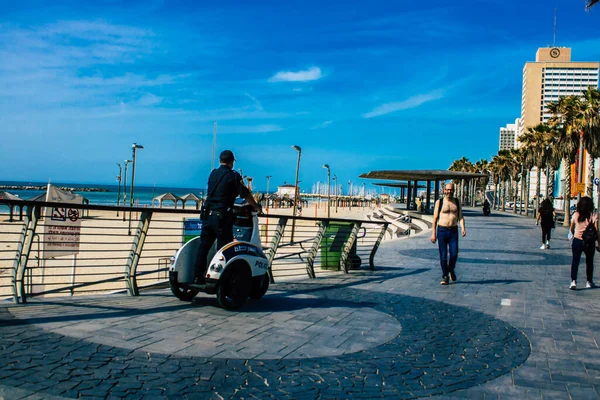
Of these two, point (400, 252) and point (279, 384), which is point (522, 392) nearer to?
point (279, 384)

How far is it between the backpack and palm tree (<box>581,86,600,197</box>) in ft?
90.2

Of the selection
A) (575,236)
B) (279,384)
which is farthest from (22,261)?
(575,236)

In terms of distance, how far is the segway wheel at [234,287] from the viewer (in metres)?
6.29

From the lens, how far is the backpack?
9141 millimetres

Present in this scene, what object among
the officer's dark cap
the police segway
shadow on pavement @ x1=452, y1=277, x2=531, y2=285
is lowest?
shadow on pavement @ x1=452, y1=277, x2=531, y2=285

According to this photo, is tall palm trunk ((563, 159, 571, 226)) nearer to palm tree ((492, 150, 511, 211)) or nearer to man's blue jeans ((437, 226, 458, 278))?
man's blue jeans ((437, 226, 458, 278))

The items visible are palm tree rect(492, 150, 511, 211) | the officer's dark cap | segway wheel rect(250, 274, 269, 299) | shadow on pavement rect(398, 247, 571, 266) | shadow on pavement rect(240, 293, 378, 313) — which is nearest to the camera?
the officer's dark cap

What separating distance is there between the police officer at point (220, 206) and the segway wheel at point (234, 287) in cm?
31

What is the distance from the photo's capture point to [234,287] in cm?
644

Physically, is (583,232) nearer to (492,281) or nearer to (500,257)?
(492,281)

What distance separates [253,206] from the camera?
660cm

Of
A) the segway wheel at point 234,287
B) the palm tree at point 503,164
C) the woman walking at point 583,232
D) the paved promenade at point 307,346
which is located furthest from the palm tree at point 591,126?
the palm tree at point 503,164

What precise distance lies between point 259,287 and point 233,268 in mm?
750

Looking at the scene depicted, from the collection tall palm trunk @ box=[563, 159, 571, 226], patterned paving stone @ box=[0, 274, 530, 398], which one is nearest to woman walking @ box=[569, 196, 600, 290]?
patterned paving stone @ box=[0, 274, 530, 398]
